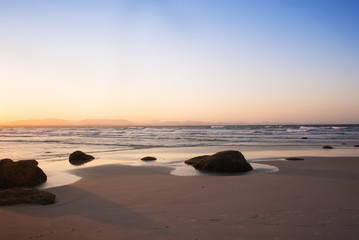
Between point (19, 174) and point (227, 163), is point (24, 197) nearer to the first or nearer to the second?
point (19, 174)

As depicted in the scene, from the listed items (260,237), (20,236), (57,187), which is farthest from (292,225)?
(57,187)

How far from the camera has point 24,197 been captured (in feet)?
20.1

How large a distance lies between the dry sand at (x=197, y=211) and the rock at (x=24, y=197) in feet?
0.78

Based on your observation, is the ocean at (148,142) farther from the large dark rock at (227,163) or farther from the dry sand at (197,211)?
the dry sand at (197,211)

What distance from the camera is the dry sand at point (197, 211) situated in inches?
171

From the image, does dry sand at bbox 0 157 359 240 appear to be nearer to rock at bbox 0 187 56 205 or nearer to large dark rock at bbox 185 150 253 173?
rock at bbox 0 187 56 205

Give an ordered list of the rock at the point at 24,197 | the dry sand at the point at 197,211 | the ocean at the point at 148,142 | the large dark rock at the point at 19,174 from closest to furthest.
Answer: the dry sand at the point at 197,211 < the rock at the point at 24,197 < the large dark rock at the point at 19,174 < the ocean at the point at 148,142

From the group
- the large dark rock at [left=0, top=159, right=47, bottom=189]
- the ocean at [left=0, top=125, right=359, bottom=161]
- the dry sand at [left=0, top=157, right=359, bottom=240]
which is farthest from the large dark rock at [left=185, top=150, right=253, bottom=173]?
the ocean at [left=0, top=125, right=359, bottom=161]

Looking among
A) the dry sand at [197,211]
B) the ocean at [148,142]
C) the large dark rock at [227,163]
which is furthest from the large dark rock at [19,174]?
the ocean at [148,142]

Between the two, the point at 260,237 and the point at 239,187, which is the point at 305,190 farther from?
the point at 260,237

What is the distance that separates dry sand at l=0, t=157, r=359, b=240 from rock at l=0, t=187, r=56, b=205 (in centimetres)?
24

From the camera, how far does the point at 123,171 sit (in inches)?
435

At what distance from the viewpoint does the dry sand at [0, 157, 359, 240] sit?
171 inches

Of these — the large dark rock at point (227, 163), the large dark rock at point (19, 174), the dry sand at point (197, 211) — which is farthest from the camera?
the large dark rock at point (227, 163)
